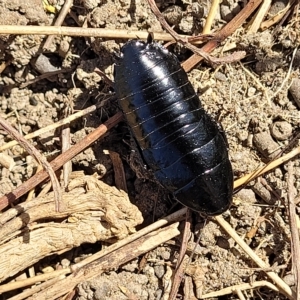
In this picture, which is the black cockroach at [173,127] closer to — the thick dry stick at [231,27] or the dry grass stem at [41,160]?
the thick dry stick at [231,27]

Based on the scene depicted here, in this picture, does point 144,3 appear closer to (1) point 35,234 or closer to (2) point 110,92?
(2) point 110,92

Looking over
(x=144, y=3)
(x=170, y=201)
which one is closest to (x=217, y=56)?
(x=144, y=3)

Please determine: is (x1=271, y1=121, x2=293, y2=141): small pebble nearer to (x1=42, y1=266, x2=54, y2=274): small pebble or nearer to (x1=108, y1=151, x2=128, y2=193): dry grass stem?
(x1=108, y1=151, x2=128, y2=193): dry grass stem

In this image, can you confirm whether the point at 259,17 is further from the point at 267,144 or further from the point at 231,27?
the point at 267,144

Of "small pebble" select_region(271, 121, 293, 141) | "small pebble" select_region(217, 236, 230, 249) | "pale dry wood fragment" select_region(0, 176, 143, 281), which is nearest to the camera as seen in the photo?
"pale dry wood fragment" select_region(0, 176, 143, 281)

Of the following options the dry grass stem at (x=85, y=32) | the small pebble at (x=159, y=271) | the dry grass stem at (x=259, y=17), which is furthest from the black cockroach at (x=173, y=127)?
the dry grass stem at (x=259, y=17)

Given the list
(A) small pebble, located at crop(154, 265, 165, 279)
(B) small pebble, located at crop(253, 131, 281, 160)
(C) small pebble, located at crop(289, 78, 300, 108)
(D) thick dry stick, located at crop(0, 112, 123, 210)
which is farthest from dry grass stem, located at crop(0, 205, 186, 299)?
(C) small pebble, located at crop(289, 78, 300, 108)

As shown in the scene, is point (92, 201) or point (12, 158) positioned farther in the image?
point (12, 158)
